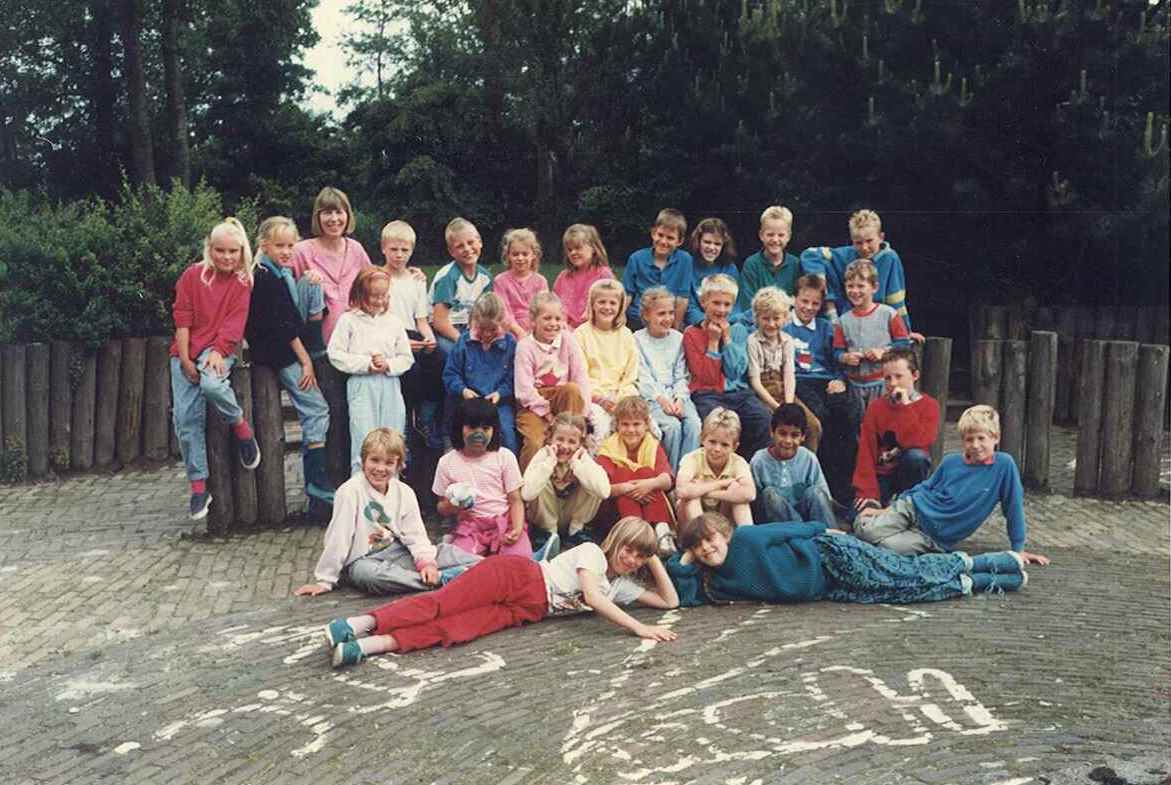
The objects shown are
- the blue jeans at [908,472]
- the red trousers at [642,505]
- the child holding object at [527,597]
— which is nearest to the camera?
the child holding object at [527,597]

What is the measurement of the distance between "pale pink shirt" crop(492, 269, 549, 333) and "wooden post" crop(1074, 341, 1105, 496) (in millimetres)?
4514

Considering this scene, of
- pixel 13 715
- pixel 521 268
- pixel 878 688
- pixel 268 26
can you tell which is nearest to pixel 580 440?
pixel 521 268

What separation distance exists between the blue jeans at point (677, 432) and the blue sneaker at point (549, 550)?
1009 mm

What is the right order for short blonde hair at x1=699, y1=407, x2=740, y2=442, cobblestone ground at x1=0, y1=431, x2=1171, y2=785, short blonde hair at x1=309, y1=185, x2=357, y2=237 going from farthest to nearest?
short blonde hair at x1=309, y1=185, x2=357, y2=237 → short blonde hair at x1=699, y1=407, x2=740, y2=442 → cobblestone ground at x1=0, y1=431, x2=1171, y2=785

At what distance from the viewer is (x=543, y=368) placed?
851cm

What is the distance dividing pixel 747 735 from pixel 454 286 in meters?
4.61

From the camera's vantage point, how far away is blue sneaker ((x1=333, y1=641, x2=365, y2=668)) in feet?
20.2

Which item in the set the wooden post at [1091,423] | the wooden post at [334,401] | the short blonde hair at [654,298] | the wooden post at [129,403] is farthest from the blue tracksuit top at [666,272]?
the wooden post at [129,403]

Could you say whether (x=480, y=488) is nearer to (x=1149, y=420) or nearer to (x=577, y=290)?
(x=577, y=290)

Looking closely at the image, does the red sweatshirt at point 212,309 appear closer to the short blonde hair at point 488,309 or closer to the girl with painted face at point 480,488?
the short blonde hair at point 488,309

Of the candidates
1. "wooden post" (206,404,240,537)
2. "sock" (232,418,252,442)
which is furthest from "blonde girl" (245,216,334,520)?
"wooden post" (206,404,240,537)

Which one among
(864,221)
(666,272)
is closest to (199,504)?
(666,272)

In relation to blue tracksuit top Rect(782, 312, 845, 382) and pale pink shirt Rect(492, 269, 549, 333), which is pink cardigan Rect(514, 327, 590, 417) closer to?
pale pink shirt Rect(492, 269, 549, 333)

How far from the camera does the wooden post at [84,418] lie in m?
10.6
